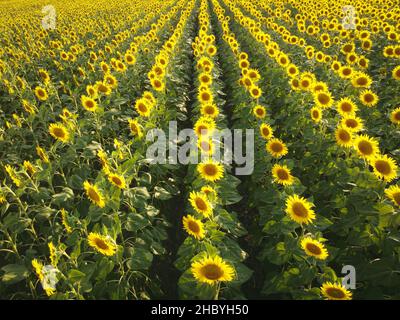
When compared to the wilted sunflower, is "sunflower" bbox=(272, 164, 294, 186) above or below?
below

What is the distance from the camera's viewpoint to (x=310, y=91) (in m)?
5.79

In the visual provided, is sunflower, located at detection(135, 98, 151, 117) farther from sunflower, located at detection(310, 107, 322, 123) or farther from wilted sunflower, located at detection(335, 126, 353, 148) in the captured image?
wilted sunflower, located at detection(335, 126, 353, 148)

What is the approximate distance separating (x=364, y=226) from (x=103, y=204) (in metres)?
2.73

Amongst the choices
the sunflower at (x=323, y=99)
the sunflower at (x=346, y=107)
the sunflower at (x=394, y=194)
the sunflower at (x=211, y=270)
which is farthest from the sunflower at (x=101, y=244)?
the sunflower at (x=323, y=99)

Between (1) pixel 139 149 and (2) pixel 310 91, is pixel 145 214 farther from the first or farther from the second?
(2) pixel 310 91

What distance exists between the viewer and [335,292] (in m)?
2.56

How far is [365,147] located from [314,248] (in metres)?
1.66

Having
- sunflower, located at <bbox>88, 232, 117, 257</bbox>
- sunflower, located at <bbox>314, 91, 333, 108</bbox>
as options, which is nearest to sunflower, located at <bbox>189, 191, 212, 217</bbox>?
sunflower, located at <bbox>88, 232, 117, 257</bbox>

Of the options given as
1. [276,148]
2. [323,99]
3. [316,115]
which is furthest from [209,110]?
[323,99]

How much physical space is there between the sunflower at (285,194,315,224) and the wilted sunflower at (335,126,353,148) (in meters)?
1.27

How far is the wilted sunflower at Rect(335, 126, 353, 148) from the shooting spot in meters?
4.04

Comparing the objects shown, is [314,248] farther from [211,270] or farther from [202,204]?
[202,204]

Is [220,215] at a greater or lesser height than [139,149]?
lesser

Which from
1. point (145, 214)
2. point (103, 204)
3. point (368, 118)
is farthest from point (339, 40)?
point (103, 204)
